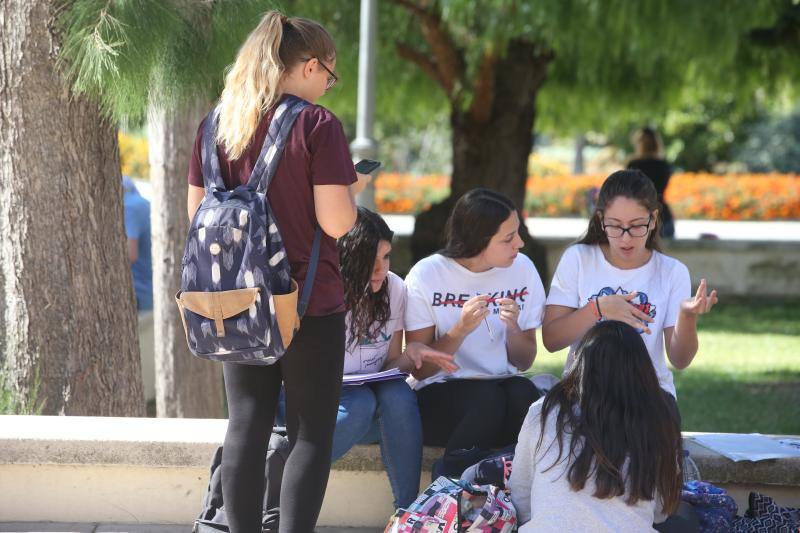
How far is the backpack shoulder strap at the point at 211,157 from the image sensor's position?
2996mm

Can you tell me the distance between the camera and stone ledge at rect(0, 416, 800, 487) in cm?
364

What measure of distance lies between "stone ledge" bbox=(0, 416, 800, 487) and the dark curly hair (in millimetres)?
432

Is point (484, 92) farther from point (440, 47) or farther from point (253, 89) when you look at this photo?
point (253, 89)

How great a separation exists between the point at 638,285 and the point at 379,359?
0.97m

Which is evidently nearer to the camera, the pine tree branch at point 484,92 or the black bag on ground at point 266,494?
the black bag on ground at point 266,494

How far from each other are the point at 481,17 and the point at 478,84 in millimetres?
1410

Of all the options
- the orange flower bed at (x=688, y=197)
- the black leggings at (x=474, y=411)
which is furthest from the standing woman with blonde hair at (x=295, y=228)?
the orange flower bed at (x=688, y=197)

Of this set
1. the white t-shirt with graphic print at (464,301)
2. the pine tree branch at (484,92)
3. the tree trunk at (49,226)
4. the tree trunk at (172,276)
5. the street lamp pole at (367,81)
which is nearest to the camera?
the white t-shirt with graphic print at (464,301)

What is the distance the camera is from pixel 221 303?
286 centimetres

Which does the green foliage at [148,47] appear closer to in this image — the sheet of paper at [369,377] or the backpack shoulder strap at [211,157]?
the backpack shoulder strap at [211,157]

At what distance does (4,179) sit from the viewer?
13.6 ft

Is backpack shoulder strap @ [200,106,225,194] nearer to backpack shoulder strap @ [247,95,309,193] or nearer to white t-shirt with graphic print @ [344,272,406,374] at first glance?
backpack shoulder strap @ [247,95,309,193]

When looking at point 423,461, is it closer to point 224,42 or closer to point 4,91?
point 224,42

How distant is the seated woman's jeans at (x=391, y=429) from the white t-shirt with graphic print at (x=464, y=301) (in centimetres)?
31
